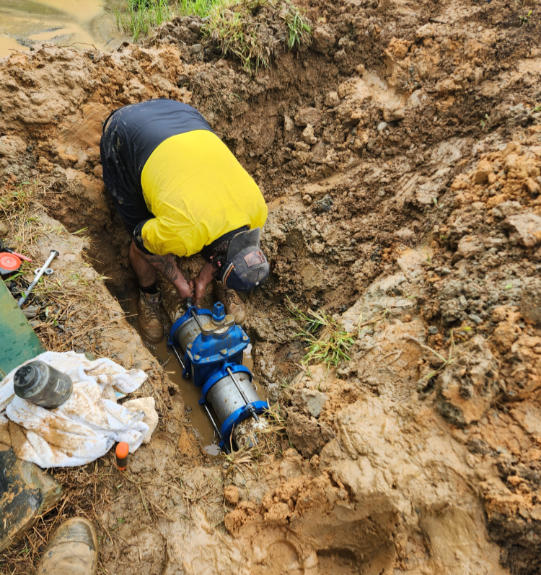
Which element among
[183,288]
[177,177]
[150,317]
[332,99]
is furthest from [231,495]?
[332,99]

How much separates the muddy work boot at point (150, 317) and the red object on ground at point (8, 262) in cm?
117

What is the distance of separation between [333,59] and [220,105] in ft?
4.26

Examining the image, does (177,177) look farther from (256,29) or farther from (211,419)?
(256,29)

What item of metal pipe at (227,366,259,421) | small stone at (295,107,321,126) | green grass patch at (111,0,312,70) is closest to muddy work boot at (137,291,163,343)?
metal pipe at (227,366,259,421)

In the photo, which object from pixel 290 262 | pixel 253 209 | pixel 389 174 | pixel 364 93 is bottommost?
pixel 290 262

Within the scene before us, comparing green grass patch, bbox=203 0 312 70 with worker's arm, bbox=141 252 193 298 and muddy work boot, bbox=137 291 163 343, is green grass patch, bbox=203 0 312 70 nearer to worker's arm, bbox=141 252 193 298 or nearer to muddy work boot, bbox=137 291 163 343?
worker's arm, bbox=141 252 193 298

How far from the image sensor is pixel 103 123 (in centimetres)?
323

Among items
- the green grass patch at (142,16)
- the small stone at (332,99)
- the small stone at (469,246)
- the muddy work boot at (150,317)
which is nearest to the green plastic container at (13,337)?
the muddy work boot at (150,317)

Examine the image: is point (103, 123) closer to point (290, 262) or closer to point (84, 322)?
point (84, 322)

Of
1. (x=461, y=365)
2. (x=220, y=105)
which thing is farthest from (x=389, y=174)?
(x=461, y=365)

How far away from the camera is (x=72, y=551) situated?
5.79 ft

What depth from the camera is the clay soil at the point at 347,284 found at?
6.06ft

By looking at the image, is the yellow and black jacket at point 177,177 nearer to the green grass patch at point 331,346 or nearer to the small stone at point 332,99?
the green grass patch at point 331,346

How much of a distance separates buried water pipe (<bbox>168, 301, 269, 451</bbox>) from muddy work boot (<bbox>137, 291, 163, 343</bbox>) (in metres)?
0.35
